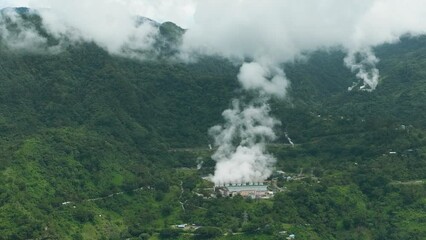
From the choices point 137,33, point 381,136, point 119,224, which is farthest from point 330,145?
point 137,33

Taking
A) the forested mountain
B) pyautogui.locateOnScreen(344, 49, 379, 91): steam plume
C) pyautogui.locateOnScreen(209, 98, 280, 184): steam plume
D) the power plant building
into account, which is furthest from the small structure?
pyautogui.locateOnScreen(344, 49, 379, 91): steam plume

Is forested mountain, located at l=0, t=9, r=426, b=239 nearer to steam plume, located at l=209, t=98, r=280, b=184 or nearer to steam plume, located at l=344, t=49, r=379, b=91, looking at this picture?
steam plume, located at l=209, t=98, r=280, b=184

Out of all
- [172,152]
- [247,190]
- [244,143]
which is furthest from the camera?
[244,143]

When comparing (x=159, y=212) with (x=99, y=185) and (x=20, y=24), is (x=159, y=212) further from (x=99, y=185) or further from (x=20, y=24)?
(x=20, y=24)

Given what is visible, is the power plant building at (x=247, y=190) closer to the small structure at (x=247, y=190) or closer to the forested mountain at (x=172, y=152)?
the small structure at (x=247, y=190)

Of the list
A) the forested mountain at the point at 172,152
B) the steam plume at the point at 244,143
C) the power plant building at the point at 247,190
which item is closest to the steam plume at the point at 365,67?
the forested mountain at the point at 172,152

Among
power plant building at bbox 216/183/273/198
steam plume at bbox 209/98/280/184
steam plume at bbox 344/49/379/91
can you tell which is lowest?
power plant building at bbox 216/183/273/198

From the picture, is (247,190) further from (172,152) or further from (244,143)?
(172,152)

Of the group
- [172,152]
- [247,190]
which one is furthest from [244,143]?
[247,190]
